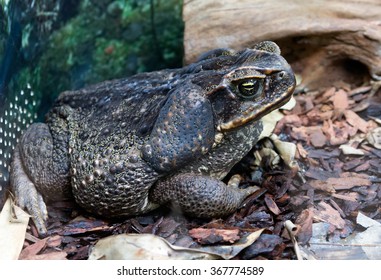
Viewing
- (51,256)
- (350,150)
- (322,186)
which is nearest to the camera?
(51,256)

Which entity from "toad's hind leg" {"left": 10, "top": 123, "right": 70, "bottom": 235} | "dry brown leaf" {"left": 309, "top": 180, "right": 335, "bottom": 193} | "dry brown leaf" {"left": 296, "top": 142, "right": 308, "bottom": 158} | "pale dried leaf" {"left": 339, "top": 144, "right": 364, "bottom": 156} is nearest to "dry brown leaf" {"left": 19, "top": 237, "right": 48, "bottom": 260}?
"toad's hind leg" {"left": 10, "top": 123, "right": 70, "bottom": 235}

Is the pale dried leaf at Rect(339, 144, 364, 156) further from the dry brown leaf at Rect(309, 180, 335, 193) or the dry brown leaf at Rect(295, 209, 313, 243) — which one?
the dry brown leaf at Rect(295, 209, 313, 243)

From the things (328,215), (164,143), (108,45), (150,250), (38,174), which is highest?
(108,45)

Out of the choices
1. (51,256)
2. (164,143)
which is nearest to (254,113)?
(164,143)

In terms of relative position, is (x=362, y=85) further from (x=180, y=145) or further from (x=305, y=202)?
(x=180, y=145)

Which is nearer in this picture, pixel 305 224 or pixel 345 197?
pixel 305 224

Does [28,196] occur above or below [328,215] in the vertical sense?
above

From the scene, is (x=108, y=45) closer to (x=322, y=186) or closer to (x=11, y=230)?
(x=11, y=230)

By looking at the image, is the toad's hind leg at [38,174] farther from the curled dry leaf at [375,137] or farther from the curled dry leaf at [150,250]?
the curled dry leaf at [375,137]
